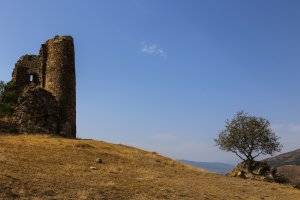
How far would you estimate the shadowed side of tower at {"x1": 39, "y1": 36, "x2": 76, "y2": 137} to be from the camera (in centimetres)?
4503

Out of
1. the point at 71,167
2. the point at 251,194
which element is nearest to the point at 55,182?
the point at 71,167

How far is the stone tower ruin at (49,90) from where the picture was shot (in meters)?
40.4

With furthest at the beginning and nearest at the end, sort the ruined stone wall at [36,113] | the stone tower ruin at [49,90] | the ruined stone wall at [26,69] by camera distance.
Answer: the ruined stone wall at [26,69]
the stone tower ruin at [49,90]
the ruined stone wall at [36,113]

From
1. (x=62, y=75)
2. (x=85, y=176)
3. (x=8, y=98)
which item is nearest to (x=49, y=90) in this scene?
(x=62, y=75)

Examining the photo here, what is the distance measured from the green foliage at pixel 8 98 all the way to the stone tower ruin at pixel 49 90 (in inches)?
52.4

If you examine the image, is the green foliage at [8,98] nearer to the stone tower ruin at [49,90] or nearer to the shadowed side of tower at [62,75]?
the stone tower ruin at [49,90]

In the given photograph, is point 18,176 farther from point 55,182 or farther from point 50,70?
point 50,70

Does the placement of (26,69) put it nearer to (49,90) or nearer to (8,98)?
(8,98)

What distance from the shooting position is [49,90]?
46.1m

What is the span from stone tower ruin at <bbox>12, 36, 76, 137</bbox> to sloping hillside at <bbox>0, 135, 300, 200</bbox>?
4803mm

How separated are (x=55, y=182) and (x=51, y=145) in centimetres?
1341

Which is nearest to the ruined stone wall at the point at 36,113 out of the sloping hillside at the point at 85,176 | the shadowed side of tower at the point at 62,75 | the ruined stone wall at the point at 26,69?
the shadowed side of tower at the point at 62,75

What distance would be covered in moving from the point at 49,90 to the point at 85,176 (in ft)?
81.4

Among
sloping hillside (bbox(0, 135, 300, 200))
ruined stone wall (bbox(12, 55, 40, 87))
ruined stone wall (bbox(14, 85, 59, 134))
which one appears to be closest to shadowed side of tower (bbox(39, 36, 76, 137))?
ruined stone wall (bbox(14, 85, 59, 134))
